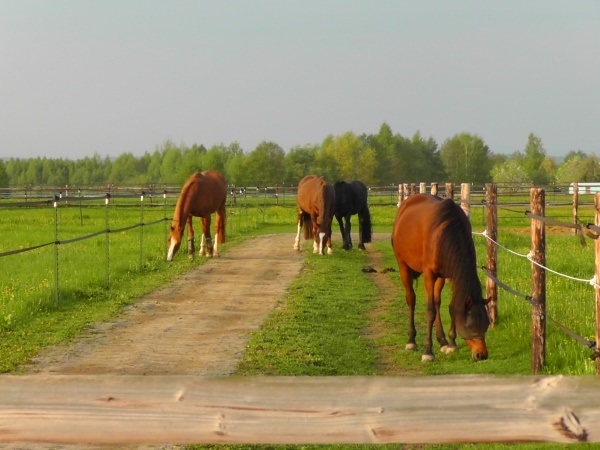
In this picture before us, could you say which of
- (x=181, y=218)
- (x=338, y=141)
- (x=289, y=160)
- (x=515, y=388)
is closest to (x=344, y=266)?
(x=181, y=218)

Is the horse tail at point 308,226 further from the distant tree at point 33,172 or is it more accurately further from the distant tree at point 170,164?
the distant tree at point 33,172

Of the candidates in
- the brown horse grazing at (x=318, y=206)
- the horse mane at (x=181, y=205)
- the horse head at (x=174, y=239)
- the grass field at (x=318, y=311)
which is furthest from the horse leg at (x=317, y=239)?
the horse head at (x=174, y=239)

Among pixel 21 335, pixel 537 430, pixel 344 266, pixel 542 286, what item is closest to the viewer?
pixel 537 430

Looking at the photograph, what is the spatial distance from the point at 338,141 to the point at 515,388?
93942mm

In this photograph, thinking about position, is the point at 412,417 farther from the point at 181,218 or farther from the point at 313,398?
the point at 181,218

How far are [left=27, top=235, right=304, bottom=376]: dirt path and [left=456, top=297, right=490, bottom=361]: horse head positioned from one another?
2.20 metres

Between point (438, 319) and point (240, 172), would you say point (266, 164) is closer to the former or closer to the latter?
point (240, 172)

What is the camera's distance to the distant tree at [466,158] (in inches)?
4151

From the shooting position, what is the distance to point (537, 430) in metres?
2.73

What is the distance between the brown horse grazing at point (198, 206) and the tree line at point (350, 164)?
57436mm

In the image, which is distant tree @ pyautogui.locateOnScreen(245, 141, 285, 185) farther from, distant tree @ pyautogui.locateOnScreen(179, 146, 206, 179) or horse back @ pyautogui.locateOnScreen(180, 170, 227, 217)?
horse back @ pyautogui.locateOnScreen(180, 170, 227, 217)

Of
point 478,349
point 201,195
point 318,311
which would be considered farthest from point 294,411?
point 201,195

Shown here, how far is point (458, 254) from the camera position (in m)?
8.09

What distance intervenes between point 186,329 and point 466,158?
328 ft
